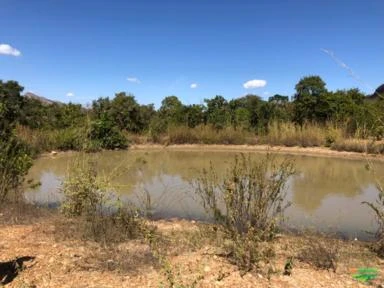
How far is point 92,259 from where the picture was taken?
11.7 ft

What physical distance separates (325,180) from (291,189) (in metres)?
1.44

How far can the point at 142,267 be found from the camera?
11.0 ft

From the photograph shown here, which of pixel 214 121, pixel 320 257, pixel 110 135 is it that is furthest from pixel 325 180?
pixel 214 121

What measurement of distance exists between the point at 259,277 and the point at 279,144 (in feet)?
41.2

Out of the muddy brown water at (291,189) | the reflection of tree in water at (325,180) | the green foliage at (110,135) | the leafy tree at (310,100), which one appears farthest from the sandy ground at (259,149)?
the leafy tree at (310,100)

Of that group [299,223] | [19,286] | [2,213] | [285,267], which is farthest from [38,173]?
[285,267]

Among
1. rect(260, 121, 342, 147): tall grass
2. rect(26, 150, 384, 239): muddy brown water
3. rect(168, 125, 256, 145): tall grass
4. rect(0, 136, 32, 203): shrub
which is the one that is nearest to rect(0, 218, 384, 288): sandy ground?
rect(26, 150, 384, 239): muddy brown water

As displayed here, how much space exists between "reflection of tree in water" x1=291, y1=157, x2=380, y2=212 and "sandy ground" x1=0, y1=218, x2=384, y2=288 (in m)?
2.97

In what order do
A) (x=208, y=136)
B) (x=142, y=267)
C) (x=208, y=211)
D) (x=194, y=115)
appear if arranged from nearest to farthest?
(x=142, y=267) → (x=208, y=211) → (x=208, y=136) → (x=194, y=115)

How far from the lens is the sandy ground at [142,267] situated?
10.1 ft

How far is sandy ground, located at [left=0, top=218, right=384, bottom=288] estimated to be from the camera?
10.1ft

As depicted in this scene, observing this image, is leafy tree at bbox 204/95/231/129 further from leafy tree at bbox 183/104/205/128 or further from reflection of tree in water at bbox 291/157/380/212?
reflection of tree in water at bbox 291/157/380/212

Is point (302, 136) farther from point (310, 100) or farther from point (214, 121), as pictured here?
point (214, 121)

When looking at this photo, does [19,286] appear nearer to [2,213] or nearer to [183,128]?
[2,213]
